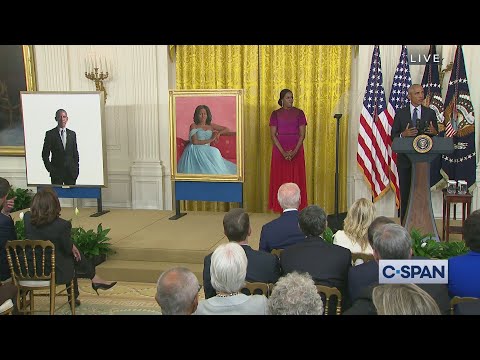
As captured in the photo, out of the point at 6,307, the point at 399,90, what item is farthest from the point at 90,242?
the point at 399,90

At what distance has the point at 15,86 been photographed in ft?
28.5

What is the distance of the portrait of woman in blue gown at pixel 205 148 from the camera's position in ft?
23.3

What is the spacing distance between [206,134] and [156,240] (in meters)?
1.71

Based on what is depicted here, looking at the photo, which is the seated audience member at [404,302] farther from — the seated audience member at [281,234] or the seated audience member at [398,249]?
the seated audience member at [281,234]

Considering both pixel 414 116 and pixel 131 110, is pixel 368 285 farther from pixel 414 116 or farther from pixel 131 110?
pixel 131 110

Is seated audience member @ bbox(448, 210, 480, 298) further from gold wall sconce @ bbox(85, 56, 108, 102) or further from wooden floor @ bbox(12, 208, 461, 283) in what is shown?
gold wall sconce @ bbox(85, 56, 108, 102)

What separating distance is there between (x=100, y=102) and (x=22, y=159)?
8.34ft

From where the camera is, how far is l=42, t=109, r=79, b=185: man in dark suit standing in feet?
24.1

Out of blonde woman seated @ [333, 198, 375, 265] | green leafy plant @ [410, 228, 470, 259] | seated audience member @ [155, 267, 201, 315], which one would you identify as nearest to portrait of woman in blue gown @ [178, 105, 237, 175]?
green leafy plant @ [410, 228, 470, 259]

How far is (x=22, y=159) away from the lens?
888 centimetres

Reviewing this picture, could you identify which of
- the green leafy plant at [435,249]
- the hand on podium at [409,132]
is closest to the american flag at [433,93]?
the hand on podium at [409,132]

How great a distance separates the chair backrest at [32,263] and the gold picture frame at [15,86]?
510cm

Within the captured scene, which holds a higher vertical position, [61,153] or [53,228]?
[61,153]
